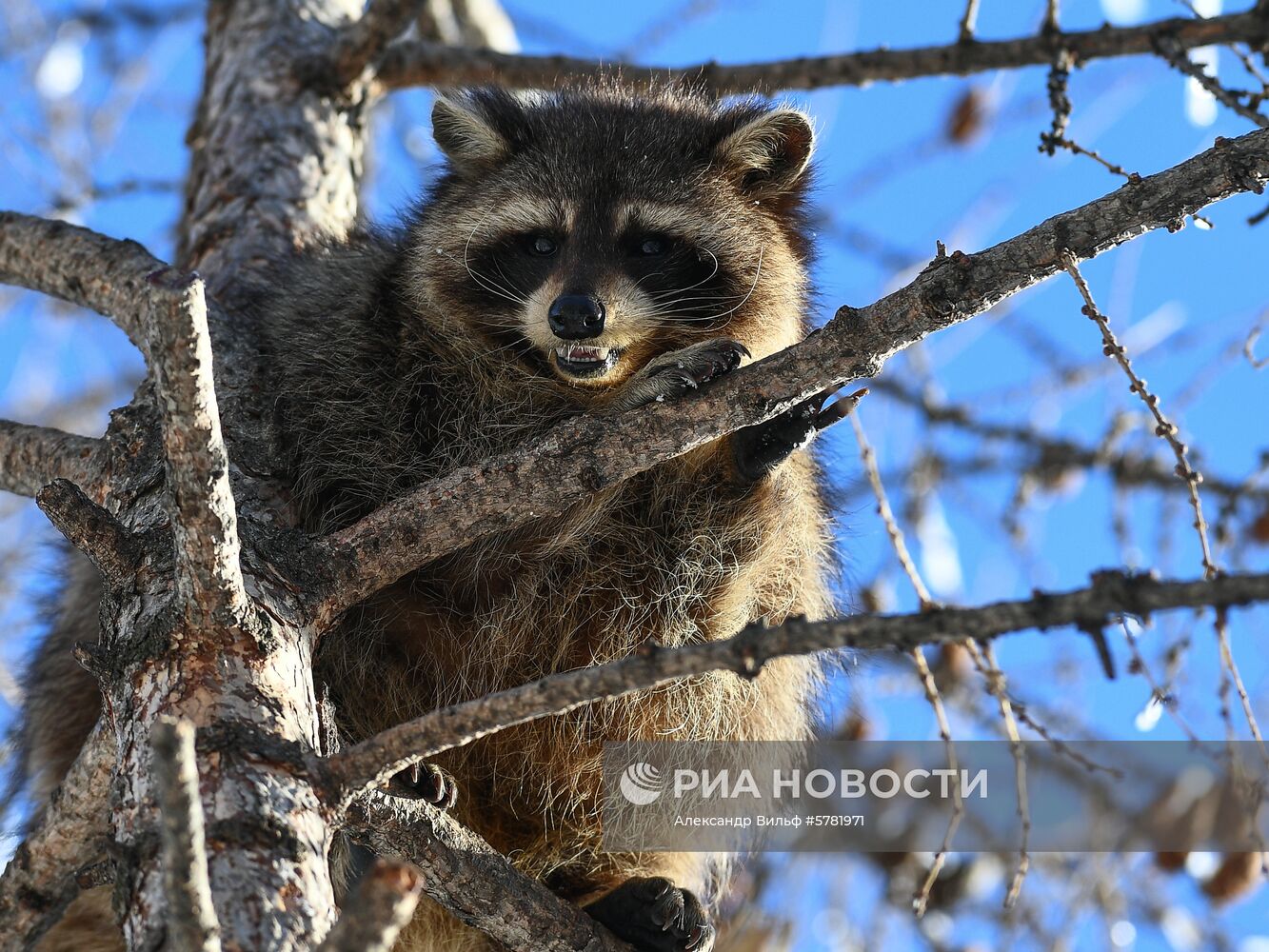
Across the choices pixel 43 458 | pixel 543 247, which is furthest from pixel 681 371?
pixel 43 458

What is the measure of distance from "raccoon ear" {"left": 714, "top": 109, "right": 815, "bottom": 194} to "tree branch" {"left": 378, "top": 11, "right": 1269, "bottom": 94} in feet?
1.03

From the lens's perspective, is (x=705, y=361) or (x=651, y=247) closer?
(x=705, y=361)

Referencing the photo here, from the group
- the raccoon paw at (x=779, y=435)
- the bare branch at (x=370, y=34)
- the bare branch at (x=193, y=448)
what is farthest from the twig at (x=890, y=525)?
the bare branch at (x=370, y=34)

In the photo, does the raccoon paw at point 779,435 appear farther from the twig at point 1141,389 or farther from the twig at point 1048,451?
the twig at point 1048,451

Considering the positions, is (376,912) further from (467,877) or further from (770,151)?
(770,151)

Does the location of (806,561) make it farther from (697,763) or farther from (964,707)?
(964,707)

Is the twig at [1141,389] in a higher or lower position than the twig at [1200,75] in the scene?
lower

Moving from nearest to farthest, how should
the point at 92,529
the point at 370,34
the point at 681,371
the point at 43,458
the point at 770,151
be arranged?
the point at 92,529
the point at 681,371
the point at 43,458
the point at 770,151
the point at 370,34

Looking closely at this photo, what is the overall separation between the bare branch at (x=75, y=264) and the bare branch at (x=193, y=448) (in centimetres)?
100

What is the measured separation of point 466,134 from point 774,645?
2.69m

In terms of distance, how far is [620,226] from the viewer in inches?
144

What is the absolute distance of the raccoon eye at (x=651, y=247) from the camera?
145 inches

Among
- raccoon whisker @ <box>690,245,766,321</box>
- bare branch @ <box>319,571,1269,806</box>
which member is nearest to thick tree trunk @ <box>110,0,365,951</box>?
bare branch @ <box>319,571,1269,806</box>

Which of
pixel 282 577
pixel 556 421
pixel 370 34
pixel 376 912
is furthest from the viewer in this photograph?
pixel 370 34
